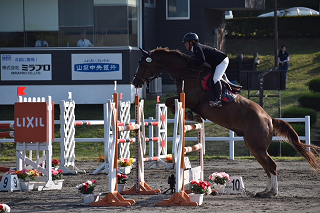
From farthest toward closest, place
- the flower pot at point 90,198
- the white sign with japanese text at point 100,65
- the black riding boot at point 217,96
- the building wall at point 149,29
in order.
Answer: the building wall at point 149,29, the white sign with japanese text at point 100,65, the black riding boot at point 217,96, the flower pot at point 90,198

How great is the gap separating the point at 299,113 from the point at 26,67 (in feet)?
31.3

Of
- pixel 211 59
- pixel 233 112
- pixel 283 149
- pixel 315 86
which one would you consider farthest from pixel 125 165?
pixel 315 86

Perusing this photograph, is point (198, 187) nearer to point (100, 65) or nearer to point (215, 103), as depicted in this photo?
point (215, 103)

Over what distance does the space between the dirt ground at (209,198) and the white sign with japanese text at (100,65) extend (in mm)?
9582

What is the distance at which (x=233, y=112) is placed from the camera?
33.8ft

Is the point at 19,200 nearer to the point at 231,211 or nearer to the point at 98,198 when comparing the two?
the point at 98,198

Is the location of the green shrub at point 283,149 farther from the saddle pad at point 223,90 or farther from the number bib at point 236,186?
the saddle pad at point 223,90

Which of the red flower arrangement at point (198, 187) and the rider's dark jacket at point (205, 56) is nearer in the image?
the red flower arrangement at point (198, 187)

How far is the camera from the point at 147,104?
23688 mm

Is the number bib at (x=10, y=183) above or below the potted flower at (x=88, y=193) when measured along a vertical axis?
below

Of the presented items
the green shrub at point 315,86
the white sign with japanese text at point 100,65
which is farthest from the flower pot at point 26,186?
the green shrub at point 315,86

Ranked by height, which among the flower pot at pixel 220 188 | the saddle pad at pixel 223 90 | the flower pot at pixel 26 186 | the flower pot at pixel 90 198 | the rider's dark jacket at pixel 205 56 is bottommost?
the flower pot at pixel 26 186

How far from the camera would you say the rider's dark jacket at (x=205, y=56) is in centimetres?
1022

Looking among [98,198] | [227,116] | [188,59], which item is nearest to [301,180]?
[227,116]
